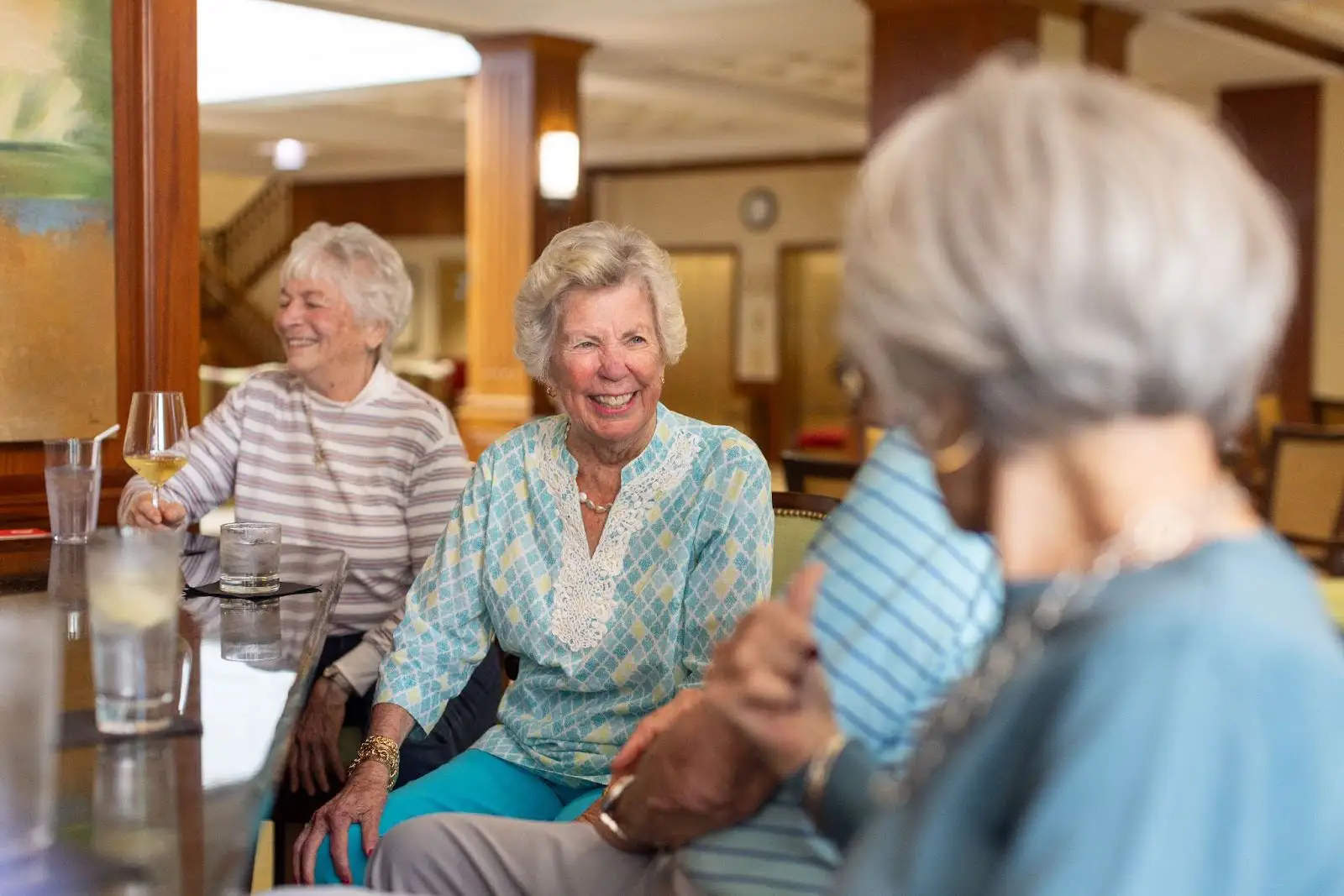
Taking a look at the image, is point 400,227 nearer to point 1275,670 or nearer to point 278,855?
point 278,855

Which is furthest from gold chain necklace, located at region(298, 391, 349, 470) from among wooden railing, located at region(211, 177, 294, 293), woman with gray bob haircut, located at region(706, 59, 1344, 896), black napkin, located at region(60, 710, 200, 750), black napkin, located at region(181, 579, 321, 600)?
wooden railing, located at region(211, 177, 294, 293)

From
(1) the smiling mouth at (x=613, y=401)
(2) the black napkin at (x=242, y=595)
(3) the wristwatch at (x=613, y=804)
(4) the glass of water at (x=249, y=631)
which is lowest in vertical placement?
(3) the wristwatch at (x=613, y=804)

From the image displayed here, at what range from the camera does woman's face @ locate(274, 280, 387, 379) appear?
293cm

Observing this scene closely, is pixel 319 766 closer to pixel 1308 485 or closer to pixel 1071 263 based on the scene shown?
pixel 1071 263

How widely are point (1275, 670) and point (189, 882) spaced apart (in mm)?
754

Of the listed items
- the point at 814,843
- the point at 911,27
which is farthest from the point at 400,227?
the point at 814,843

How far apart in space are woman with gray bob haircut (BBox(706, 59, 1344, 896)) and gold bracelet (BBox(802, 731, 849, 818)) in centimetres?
25

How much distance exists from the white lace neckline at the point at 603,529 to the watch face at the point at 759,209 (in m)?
12.6

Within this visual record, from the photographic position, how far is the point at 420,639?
224 centimetres

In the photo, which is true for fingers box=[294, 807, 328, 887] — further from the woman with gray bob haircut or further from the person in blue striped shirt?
the woman with gray bob haircut

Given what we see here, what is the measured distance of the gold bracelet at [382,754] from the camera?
2.11 m

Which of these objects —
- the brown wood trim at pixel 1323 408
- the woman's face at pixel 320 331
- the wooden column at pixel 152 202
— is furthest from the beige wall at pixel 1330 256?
the woman's face at pixel 320 331

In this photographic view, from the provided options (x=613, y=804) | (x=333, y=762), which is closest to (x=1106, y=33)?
(x=333, y=762)

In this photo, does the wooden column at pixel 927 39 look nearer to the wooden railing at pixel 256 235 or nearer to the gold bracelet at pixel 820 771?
the gold bracelet at pixel 820 771
